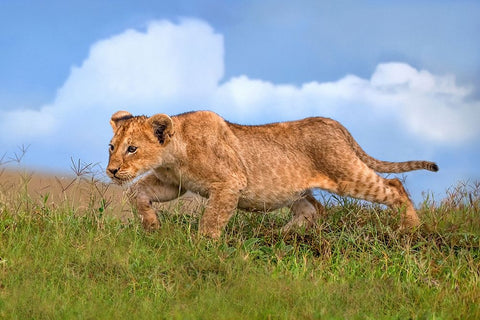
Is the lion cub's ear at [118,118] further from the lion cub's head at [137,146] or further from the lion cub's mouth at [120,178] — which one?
the lion cub's mouth at [120,178]

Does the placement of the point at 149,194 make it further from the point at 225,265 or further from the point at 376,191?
the point at 376,191

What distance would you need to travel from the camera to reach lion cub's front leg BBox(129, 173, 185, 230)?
350 inches

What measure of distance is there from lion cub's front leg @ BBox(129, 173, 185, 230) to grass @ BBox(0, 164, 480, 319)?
0.19 m

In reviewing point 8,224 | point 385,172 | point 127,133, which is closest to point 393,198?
point 385,172

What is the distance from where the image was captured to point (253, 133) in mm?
9570

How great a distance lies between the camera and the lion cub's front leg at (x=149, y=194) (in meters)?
8.88

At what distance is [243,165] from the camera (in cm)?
912

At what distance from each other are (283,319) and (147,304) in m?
1.27

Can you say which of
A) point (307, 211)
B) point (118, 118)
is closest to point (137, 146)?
point (118, 118)

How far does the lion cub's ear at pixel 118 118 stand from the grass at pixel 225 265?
0.81 m

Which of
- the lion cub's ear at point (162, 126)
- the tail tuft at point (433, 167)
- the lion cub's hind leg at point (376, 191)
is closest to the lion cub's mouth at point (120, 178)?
the lion cub's ear at point (162, 126)

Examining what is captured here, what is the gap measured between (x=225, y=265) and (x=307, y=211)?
9.61 feet

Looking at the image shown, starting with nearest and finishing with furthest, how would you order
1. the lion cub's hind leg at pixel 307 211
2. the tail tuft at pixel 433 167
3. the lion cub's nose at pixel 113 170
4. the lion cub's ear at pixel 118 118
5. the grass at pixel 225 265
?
the grass at pixel 225 265 < the lion cub's nose at pixel 113 170 < the lion cub's ear at pixel 118 118 < the lion cub's hind leg at pixel 307 211 < the tail tuft at pixel 433 167

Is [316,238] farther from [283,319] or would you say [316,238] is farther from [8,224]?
[8,224]
